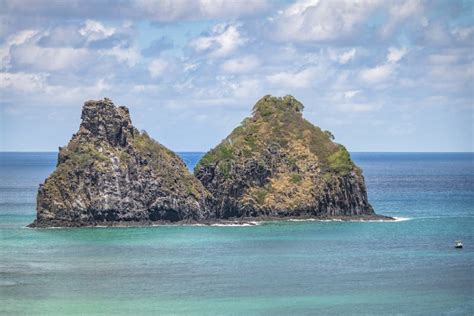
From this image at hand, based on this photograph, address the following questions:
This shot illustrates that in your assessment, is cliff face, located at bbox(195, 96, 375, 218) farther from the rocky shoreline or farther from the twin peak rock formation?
the rocky shoreline

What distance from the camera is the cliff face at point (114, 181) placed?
15812 centimetres

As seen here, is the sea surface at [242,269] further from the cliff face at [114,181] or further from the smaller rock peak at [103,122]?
the smaller rock peak at [103,122]

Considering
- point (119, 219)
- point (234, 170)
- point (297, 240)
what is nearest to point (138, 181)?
point (119, 219)

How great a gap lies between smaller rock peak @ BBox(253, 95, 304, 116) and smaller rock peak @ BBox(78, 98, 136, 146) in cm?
2878

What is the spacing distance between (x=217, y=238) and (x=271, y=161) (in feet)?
101

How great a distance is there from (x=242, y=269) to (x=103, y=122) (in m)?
50.2

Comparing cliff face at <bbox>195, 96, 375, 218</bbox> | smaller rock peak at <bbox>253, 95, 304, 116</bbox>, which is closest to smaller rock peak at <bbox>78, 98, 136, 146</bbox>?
cliff face at <bbox>195, 96, 375, 218</bbox>

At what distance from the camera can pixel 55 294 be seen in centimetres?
10519

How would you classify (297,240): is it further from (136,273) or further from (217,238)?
(136,273)

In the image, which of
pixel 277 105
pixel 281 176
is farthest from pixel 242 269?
pixel 277 105

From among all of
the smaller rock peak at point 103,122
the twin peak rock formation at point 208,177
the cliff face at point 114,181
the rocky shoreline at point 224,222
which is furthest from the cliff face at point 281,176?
the smaller rock peak at point 103,122

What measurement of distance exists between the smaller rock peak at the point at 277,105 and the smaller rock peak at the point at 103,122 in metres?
28.8

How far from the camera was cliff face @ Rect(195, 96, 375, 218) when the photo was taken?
172 metres

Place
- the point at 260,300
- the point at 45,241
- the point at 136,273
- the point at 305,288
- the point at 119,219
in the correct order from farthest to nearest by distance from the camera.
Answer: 1. the point at 119,219
2. the point at 45,241
3. the point at 136,273
4. the point at 305,288
5. the point at 260,300
